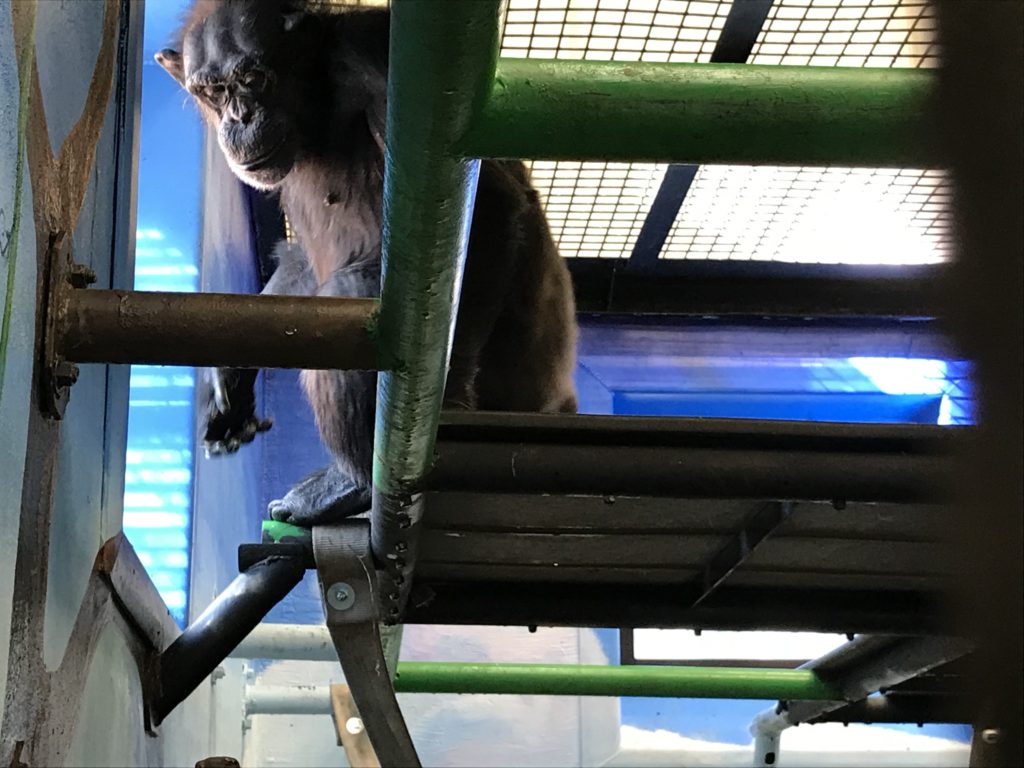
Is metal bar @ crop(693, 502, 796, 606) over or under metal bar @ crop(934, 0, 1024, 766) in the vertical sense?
over

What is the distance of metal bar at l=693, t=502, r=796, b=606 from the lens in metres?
1.27

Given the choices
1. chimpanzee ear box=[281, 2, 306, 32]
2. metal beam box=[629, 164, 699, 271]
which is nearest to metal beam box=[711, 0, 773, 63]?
metal beam box=[629, 164, 699, 271]

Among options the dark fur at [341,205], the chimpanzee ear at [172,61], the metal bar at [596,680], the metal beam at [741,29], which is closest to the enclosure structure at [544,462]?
the metal bar at [596,680]

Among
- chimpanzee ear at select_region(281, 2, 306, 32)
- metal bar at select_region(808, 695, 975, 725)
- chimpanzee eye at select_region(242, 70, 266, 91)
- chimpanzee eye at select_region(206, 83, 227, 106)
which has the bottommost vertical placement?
metal bar at select_region(808, 695, 975, 725)

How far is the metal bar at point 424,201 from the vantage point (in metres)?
0.48

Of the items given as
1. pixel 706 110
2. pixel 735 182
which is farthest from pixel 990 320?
pixel 735 182

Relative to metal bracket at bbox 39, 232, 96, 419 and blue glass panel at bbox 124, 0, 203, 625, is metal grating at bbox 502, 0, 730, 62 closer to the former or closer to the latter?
blue glass panel at bbox 124, 0, 203, 625

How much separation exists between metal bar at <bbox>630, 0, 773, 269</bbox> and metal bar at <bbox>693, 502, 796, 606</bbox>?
98cm

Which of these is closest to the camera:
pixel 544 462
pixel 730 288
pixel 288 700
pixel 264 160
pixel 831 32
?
pixel 544 462

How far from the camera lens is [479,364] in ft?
5.75

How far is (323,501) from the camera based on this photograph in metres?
1.57

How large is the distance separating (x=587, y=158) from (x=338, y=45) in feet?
4.16

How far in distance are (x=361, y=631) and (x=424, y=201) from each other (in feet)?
2.56

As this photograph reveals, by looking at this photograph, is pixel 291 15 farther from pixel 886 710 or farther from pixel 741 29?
pixel 886 710
